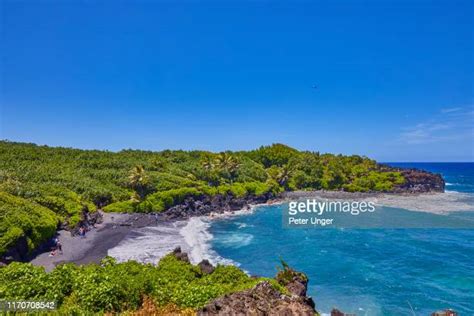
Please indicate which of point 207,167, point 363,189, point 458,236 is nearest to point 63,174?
point 207,167

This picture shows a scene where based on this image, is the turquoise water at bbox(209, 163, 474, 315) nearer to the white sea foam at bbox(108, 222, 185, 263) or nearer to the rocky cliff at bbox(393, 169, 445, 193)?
the white sea foam at bbox(108, 222, 185, 263)

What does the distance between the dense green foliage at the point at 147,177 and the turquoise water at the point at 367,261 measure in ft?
58.4

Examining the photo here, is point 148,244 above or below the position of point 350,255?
above

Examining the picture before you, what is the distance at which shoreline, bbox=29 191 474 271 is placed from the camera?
3847cm

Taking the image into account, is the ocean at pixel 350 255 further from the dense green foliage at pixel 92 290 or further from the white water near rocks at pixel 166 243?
the dense green foliage at pixel 92 290

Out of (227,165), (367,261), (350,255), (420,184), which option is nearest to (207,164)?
(227,165)

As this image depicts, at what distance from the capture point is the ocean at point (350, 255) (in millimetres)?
30025

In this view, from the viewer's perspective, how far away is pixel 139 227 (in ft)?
177

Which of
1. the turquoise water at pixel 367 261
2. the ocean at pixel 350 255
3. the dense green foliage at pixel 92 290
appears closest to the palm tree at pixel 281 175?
the ocean at pixel 350 255

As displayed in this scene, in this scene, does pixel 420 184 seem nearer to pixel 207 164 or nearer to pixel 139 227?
pixel 207 164

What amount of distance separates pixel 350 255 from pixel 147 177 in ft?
140

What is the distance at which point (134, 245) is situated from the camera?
44.1 meters

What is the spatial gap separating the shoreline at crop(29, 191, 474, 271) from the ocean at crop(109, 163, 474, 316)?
0.74 m

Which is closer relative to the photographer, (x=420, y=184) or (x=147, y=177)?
(x=147, y=177)
